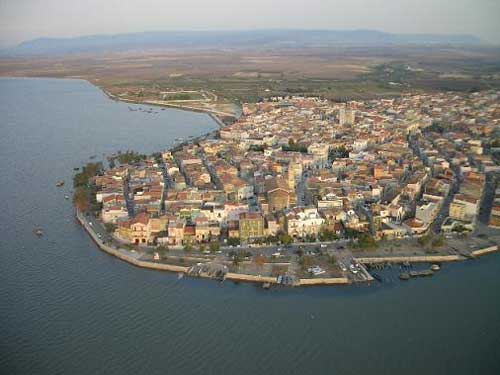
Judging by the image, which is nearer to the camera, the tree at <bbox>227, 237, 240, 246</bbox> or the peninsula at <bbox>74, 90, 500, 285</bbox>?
the peninsula at <bbox>74, 90, 500, 285</bbox>

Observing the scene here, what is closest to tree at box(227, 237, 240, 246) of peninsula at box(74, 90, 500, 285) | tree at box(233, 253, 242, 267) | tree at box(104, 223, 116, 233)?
peninsula at box(74, 90, 500, 285)

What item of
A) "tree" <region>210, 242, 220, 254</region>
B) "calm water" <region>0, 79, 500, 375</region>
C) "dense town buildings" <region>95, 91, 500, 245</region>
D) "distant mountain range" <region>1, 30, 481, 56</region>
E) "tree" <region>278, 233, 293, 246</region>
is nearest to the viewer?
"calm water" <region>0, 79, 500, 375</region>

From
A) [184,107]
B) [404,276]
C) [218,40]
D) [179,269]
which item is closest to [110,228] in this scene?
[179,269]

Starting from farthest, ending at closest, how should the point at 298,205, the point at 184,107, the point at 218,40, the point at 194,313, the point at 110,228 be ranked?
the point at 218,40, the point at 184,107, the point at 298,205, the point at 110,228, the point at 194,313

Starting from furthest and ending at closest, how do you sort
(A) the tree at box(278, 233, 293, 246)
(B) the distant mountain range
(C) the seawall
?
1. (B) the distant mountain range
2. (A) the tree at box(278, 233, 293, 246)
3. (C) the seawall

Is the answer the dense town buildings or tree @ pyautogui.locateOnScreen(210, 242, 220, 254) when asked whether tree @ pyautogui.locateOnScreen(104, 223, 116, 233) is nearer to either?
the dense town buildings

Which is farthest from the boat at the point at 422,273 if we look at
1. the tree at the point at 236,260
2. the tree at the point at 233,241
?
the tree at the point at 233,241

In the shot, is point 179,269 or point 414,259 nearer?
point 179,269

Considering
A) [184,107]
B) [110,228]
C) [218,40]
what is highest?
[110,228]

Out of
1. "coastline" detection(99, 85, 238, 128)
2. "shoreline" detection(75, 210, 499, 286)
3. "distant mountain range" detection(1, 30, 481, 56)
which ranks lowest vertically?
"distant mountain range" detection(1, 30, 481, 56)

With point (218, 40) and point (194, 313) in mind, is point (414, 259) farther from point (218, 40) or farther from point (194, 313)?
point (218, 40)

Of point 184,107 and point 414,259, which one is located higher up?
point 414,259
